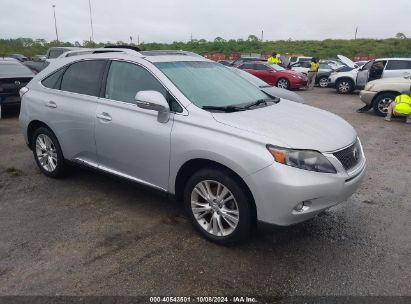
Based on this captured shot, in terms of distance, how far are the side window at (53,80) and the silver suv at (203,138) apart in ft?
0.06

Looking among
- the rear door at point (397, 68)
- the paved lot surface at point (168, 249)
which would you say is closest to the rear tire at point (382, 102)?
the rear door at point (397, 68)

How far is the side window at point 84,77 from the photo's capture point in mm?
4070

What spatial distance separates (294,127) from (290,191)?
27.3 inches

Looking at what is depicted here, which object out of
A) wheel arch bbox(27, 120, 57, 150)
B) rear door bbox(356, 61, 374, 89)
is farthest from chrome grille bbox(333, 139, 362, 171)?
rear door bbox(356, 61, 374, 89)

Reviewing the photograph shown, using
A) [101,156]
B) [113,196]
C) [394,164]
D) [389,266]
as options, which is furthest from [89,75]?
[394,164]

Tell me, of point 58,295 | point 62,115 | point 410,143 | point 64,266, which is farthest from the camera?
point 410,143

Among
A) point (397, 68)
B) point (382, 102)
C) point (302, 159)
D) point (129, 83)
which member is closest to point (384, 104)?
point (382, 102)

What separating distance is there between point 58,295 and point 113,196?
1.80m

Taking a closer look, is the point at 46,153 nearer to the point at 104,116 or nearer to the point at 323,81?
the point at 104,116

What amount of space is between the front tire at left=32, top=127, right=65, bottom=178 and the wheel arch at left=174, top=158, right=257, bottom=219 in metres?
1.96

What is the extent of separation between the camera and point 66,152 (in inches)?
175

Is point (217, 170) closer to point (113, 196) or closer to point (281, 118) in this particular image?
point (281, 118)

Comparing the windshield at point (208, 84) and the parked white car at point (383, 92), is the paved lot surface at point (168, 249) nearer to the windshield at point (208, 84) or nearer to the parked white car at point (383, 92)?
the windshield at point (208, 84)

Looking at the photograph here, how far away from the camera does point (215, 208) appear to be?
3244mm
